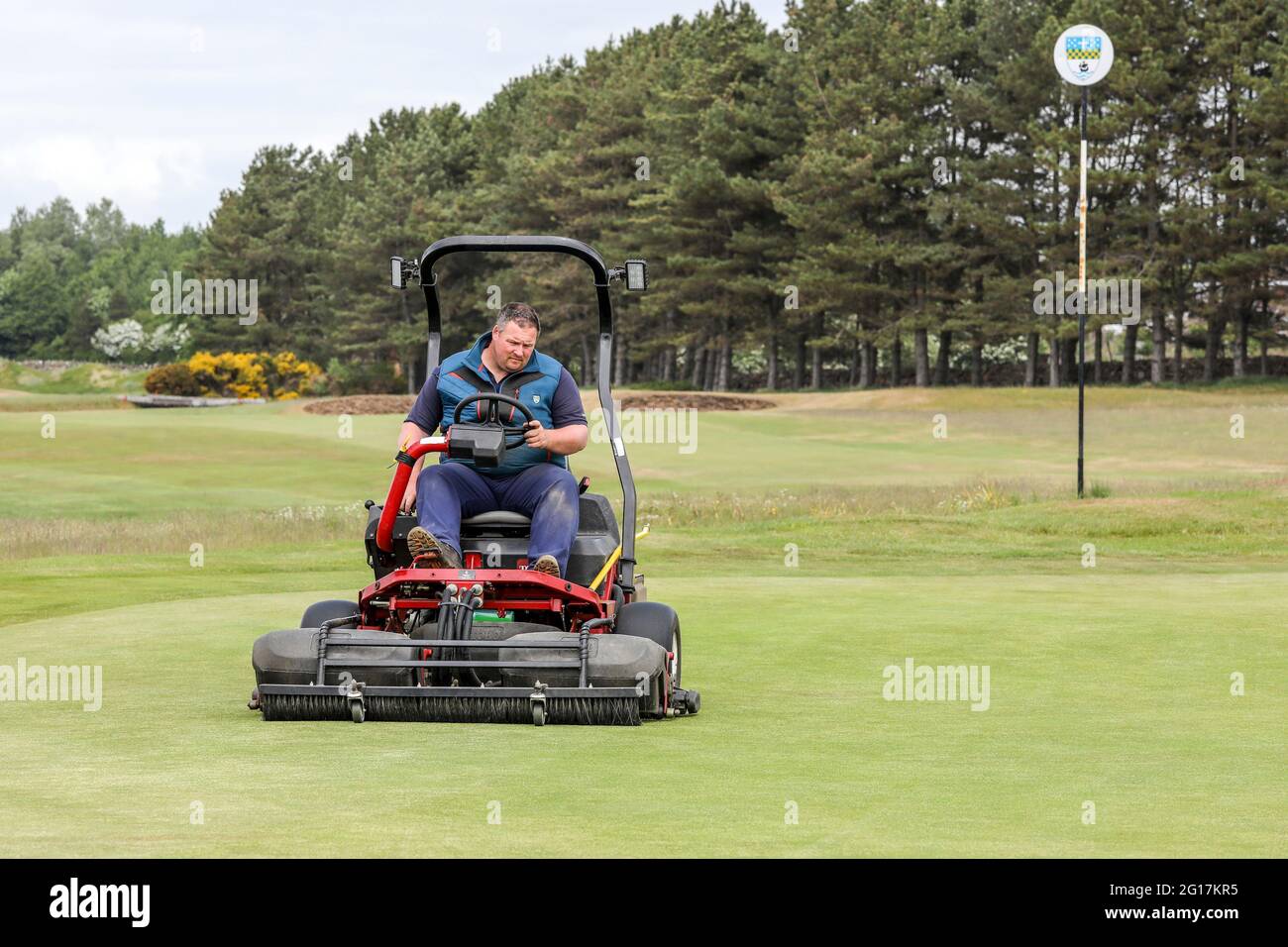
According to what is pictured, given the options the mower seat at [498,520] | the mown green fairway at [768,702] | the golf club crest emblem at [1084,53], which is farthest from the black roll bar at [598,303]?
the golf club crest emblem at [1084,53]

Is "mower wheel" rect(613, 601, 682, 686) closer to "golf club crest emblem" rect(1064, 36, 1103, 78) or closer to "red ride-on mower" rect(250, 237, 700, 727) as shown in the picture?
"red ride-on mower" rect(250, 237, 700, 727)

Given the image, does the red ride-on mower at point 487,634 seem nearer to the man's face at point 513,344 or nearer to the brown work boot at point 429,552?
the brown work boot at point 429,552

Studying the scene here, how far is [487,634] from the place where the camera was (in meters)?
9.65

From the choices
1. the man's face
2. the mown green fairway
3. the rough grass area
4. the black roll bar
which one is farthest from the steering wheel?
the rough grass area

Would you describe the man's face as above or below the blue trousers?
above

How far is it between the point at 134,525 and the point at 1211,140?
2041 inches

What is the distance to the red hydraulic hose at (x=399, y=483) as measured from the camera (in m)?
10.3

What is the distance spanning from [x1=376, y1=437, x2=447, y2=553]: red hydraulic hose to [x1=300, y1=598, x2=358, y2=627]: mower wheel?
581 millimetres

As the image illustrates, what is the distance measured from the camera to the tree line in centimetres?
6894

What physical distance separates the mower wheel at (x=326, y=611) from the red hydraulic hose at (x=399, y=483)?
0.58 meters
